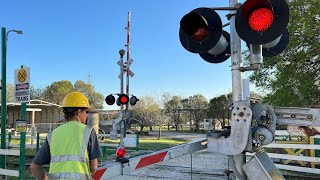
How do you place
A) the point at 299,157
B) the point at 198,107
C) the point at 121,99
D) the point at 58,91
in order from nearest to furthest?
the point at 299,157
the point at 121,99
the point at 198,107
the point at 58,91

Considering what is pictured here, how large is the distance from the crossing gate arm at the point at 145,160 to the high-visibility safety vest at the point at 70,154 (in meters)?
0.34

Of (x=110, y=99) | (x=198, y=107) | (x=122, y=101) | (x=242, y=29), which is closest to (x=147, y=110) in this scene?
(x=198, y=107)

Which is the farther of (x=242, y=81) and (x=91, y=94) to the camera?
(x=91, y=94)

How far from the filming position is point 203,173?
10102 mm

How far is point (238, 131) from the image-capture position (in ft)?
10.4

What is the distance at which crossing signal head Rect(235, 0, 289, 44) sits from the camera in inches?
122

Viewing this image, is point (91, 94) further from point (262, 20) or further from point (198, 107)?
point (262, 20)

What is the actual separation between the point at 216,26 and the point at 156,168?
26.7 ft

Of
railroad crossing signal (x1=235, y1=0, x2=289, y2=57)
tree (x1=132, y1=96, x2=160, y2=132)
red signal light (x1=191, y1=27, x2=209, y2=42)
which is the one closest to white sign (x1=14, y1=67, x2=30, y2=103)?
red signal light (x1=191, y1=27, x2=209, y2=42)

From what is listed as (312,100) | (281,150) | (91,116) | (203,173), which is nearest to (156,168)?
(203,173)

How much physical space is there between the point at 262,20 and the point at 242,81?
68 cm

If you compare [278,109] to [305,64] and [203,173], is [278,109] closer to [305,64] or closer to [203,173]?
[203,173]

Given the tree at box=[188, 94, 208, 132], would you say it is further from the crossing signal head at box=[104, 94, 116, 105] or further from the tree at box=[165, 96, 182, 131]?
the crossing signal head at box=[104, 94, 116, 105]

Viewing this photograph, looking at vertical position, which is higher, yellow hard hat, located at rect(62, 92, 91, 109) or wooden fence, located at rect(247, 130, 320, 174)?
yellow hard hat, located at rect(62, 92, 91, 109)
